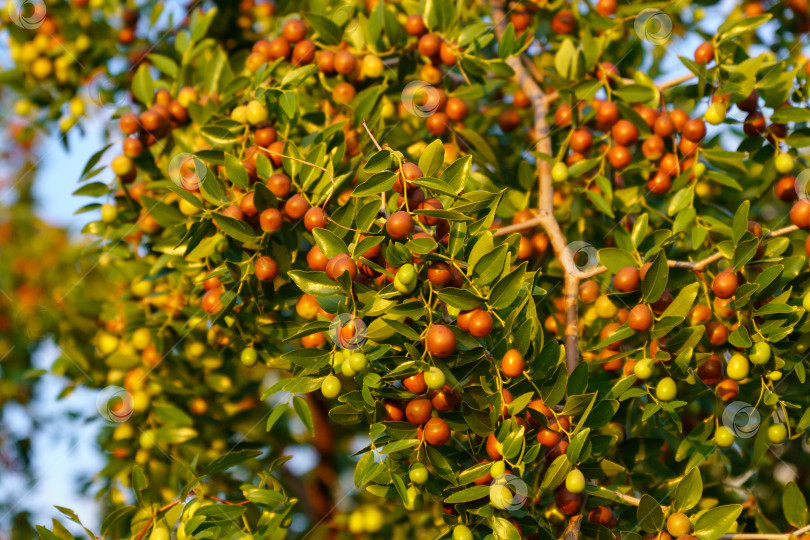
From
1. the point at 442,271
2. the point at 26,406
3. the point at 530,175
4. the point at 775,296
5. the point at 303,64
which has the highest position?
the point at 303,64

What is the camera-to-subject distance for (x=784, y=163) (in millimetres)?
1718

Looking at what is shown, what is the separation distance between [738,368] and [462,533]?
0.63 metres

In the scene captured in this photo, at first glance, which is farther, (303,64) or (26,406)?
(26,406)

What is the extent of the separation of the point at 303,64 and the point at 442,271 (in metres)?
0.83

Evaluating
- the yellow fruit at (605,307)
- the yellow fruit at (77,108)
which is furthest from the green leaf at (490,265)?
the yellow fruit at (77,108)

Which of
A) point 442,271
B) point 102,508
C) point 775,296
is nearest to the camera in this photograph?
point 442,271

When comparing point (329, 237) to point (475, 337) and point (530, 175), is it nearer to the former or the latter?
point (475, 337)

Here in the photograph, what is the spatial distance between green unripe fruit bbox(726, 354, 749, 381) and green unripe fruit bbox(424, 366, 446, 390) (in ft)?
2.04

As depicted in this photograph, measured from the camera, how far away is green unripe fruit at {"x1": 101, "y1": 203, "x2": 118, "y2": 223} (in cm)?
195

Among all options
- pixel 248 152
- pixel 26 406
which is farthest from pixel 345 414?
pixel 26 406

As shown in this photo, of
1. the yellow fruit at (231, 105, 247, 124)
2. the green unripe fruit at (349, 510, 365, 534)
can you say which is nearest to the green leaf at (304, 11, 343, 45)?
the yellow fruit at (231, 105, 247, 124)

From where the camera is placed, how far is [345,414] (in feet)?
4.46

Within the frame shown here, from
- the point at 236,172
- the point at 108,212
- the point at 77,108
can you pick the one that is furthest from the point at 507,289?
the point at 77,108

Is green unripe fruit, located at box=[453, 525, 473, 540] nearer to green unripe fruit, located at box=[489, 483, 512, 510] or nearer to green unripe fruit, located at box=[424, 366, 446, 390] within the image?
green unripe fruit, located at box=[489, 483, 512, 510]
